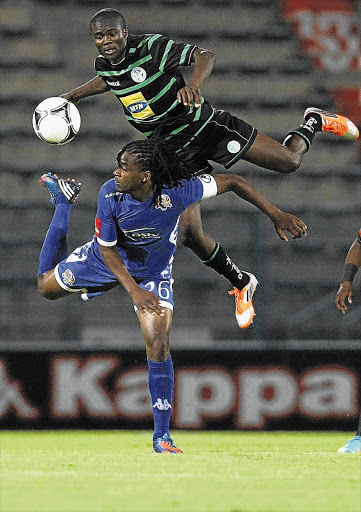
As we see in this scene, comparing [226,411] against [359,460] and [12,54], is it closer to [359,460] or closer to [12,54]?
[359,460]

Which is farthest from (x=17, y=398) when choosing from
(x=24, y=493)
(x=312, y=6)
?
(x=312, y=6)

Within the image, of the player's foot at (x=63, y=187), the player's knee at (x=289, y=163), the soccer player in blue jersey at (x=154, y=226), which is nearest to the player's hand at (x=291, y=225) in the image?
the soccer player in blue jersey at (x=154, y=226)

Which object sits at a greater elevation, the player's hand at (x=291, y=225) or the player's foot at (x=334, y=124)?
the player's foot at (x=334, y=124)

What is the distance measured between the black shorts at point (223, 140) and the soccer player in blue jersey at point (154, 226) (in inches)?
4.8

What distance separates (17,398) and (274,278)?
235 centimetres

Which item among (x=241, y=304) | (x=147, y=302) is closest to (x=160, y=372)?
(x=147, y=302)

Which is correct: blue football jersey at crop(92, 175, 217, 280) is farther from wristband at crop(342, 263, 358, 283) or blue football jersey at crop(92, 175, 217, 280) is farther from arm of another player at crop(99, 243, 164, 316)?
wristband at crop(342, 263, 358, 283)

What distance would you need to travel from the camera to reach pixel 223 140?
5.52 meters

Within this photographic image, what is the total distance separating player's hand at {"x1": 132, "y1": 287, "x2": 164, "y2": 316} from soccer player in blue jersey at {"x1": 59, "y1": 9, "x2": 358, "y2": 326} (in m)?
0.93

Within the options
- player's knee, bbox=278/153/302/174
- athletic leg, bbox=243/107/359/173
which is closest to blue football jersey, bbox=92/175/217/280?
athletic leg, bbox=243/107/359/173

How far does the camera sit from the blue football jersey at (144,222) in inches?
205

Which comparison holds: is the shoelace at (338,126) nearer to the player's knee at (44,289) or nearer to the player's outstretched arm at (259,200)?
the player's outstretched arm at (259,200)

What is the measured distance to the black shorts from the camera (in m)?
5.50

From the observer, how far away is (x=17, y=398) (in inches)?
293
